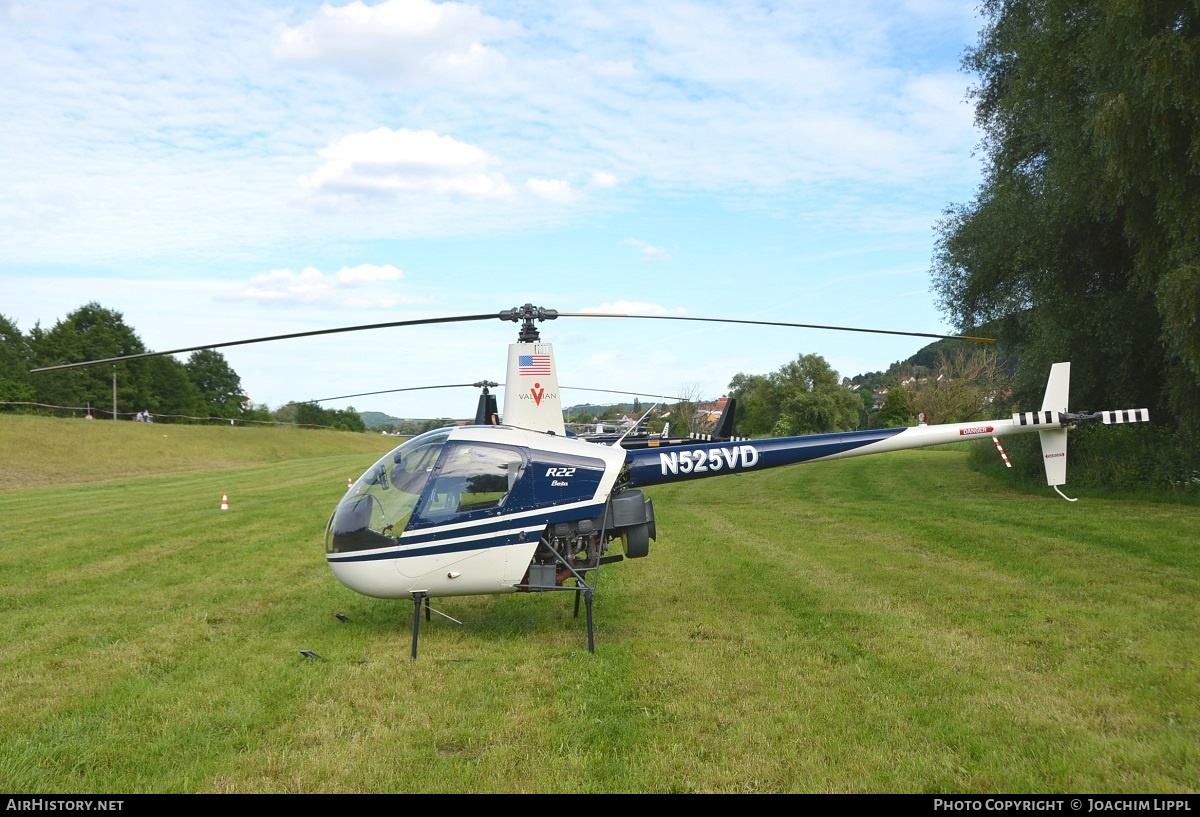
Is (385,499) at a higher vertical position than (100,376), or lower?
lower

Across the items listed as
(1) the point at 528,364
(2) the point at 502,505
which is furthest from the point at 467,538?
(1) the point at 528,364

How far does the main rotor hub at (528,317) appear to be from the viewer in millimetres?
8344

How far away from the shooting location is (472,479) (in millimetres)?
A: 7945

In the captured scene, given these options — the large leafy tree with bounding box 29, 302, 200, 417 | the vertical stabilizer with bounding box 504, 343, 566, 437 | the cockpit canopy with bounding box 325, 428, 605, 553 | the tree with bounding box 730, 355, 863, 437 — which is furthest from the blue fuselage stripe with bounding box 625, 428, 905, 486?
the large leafy tree with bounding box 29, 302, 200, 417

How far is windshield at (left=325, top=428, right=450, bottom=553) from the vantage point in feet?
25.6

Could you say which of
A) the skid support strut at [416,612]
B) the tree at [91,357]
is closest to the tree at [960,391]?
the skid support strut at [416,612]

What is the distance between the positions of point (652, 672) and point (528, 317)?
3654 millimetres

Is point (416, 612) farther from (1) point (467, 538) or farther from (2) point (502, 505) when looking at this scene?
(2) point (502, 505)

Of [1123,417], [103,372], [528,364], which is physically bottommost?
[1123,417]

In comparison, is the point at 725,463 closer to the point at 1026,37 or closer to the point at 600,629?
the point at 600,629

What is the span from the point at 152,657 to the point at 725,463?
5.68 metres

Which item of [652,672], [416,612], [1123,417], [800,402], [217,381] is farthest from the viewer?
[217,381]

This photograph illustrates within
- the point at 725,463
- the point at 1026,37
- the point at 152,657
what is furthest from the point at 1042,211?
the point at 152,657

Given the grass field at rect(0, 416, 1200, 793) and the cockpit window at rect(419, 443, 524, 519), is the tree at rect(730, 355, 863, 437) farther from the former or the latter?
the cockpit window at rect(419, 443, 524, 519)
